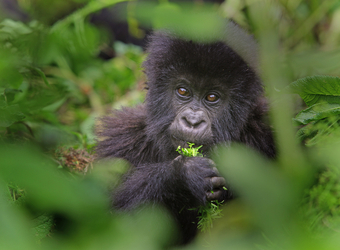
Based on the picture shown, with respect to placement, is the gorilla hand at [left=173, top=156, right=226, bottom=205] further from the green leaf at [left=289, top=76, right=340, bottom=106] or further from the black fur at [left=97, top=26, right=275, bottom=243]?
the green leaf at [left=289, top=76, right=340, bottom=106]

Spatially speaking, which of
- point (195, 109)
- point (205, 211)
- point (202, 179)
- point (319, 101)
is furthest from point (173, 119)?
point (319, 101)

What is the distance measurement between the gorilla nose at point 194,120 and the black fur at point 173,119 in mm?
115

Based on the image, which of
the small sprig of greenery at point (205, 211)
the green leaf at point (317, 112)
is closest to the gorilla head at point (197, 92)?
the small sprig of greenery at point (205, 211)

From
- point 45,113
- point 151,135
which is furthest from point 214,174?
point 45,113

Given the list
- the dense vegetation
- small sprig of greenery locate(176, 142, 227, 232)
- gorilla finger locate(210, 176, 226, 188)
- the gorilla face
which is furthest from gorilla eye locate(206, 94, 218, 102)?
the dense vegetation

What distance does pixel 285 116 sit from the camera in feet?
2.92

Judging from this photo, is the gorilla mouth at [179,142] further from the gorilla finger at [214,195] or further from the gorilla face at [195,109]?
the gorilla finger at [214,195]

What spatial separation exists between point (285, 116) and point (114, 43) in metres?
4.74

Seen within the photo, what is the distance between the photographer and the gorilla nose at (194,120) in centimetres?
247

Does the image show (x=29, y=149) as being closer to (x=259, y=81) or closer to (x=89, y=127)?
(x=259, y=81)

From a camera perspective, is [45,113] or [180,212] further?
[45,113]

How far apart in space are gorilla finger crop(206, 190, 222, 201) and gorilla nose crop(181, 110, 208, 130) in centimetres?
50

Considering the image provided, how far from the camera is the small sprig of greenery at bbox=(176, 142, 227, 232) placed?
1684mm

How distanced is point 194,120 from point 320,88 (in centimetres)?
114
